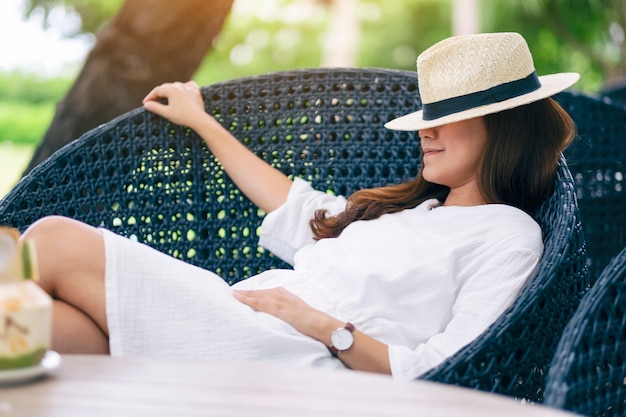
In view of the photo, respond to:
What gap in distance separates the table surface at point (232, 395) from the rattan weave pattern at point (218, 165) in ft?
3.95

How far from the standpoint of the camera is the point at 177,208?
258 cm

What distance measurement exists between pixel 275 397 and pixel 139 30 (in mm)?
2503

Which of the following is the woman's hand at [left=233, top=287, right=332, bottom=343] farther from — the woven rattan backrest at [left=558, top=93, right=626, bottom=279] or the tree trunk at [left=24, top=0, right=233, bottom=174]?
the tree trunk at [left=24, top=0, right=233, bottom=174]

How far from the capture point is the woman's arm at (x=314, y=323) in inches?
74.5

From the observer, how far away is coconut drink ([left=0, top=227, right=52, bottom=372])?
49.2 inches

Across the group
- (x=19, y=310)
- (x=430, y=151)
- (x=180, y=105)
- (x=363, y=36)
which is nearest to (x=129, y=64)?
(x=180, y=105)

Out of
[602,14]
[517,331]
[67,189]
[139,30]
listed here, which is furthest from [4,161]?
[517,331]

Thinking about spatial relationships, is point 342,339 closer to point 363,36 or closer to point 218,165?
point 218,165

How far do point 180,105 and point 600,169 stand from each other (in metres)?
1.47

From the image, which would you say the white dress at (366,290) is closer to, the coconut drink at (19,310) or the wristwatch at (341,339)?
the wristwatch at (341,339)

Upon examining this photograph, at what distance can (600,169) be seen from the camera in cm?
312

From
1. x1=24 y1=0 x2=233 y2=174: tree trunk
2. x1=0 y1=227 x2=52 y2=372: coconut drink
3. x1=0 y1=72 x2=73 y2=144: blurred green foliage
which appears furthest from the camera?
x1=0 y1=72 x2=73 y2=144: blurred green foliage

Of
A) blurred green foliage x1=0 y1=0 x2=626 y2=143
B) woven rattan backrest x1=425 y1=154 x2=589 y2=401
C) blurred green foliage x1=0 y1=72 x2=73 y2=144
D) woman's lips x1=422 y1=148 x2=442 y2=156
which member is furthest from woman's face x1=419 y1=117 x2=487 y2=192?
blurred green foliage x1=0 y1=72 x2=73 y2=144

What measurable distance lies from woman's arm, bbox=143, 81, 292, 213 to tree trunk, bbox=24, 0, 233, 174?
0.88m
